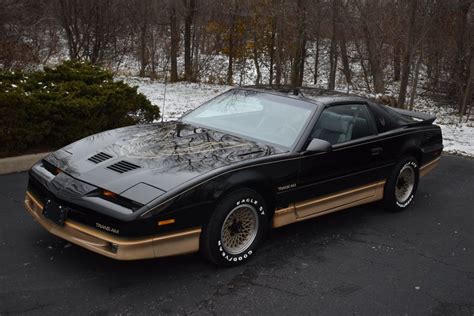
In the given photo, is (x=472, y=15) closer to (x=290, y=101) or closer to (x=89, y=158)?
(x=290, y=101)

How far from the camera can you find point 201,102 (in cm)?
1382

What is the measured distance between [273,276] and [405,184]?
2.66m

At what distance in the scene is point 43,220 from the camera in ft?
13.5

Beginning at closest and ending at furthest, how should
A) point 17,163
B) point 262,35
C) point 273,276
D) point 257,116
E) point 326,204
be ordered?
point 273,276, point 326,204, point 257,116, point 17,163, point 262,35

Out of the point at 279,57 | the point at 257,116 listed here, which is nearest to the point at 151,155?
the point at 257,116

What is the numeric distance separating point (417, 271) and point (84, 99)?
4.81 meters

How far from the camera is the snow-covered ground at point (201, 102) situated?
10555 mm

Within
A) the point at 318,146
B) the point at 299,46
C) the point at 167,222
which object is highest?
the point at 299,46

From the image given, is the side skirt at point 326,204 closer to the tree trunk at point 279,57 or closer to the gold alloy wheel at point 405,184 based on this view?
the gold alloy wheel at point 405,184

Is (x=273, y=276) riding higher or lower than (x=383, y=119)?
lower

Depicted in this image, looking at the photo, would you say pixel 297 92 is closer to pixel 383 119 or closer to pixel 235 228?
pixel 383 119

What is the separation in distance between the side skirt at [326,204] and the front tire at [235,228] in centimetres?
25

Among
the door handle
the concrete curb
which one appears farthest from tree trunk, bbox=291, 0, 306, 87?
the door handle

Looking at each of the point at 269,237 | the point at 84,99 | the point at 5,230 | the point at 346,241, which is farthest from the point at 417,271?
the point at 84,99
